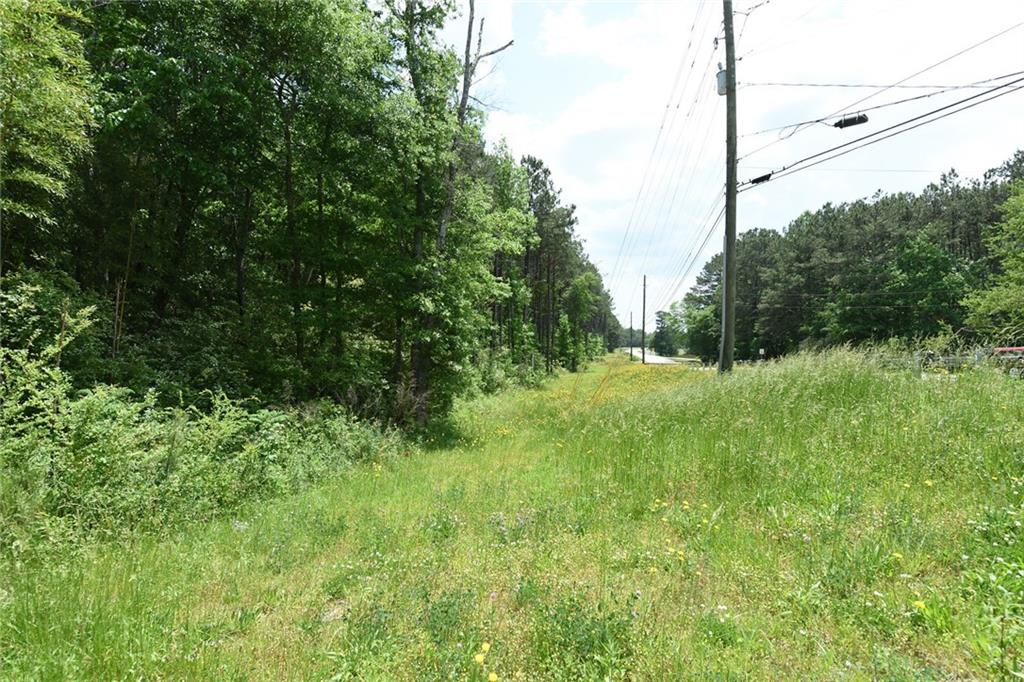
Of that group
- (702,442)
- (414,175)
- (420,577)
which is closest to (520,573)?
(420,577)

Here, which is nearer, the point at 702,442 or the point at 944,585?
the point at 944,585

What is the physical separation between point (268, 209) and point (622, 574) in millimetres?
12702

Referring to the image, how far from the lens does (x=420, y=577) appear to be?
144 inches

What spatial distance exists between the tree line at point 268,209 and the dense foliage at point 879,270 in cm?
3225

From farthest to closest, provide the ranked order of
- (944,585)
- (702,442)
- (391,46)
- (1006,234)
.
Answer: (1006,234) < (391,46) < (702,442) < (944,585)

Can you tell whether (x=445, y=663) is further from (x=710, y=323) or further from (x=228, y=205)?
(x=710, y=323)

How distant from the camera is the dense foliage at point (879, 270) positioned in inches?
1443

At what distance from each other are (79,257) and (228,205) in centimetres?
426

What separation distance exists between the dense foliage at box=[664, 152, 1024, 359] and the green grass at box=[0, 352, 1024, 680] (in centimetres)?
3105

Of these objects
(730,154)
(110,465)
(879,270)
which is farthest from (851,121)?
(879,270)

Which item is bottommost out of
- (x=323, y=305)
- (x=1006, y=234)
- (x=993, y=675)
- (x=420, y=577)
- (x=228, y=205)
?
(x=420, y=577)

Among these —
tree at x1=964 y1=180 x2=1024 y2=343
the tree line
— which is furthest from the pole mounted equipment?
tree at x1=964 y1=180 x2=1024 y2=343

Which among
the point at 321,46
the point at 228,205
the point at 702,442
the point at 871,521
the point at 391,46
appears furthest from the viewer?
the point at 228,205

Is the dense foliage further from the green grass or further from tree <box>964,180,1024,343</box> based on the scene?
the green grass
